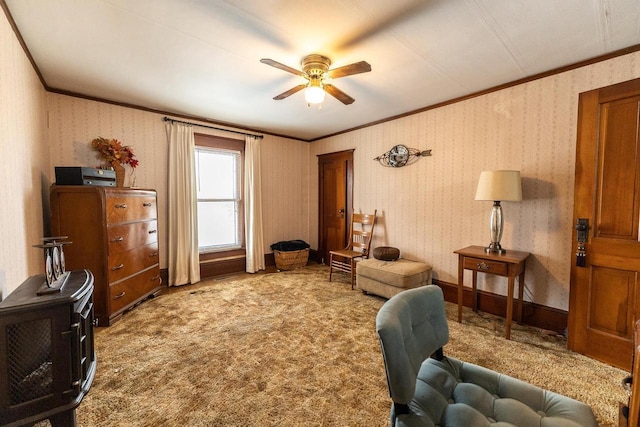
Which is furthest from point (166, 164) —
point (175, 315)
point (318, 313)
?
point (318, 313)

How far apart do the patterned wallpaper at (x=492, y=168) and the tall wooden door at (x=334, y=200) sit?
1.90 ft

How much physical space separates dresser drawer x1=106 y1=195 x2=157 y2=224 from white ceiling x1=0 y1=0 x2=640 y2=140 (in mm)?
1270

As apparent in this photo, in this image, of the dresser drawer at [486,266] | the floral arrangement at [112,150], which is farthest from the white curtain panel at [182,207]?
the dresser drawer at [486,266]

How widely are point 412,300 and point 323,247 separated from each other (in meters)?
4.05

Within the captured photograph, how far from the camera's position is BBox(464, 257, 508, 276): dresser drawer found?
241 centimetres

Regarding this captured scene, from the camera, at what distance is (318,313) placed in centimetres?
293

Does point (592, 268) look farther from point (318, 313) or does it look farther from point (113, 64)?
point (113, 64)

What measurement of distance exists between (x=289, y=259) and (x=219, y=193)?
1.70 metres

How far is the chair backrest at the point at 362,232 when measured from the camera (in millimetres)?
4180

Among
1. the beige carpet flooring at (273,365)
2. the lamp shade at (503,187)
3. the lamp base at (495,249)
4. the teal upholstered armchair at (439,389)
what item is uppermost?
the lamp shade at (503,187)

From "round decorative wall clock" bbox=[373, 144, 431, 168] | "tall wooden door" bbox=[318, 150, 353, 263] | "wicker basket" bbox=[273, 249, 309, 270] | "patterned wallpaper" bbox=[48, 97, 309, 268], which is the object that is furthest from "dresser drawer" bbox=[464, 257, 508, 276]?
"patterned wallpaper" bbox=[48, 97, 309, 268]

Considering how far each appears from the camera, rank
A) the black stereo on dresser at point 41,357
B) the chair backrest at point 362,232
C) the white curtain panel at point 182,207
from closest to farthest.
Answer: the black stereo on dresser at point 41,357
the white curtain panel at point 182,207
the chair backrest at point 362,232

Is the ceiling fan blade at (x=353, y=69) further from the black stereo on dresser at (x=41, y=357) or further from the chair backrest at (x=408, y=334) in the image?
the black stereo on dresser at (x=41, y=357)

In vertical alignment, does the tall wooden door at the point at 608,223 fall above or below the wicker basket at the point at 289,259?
above
